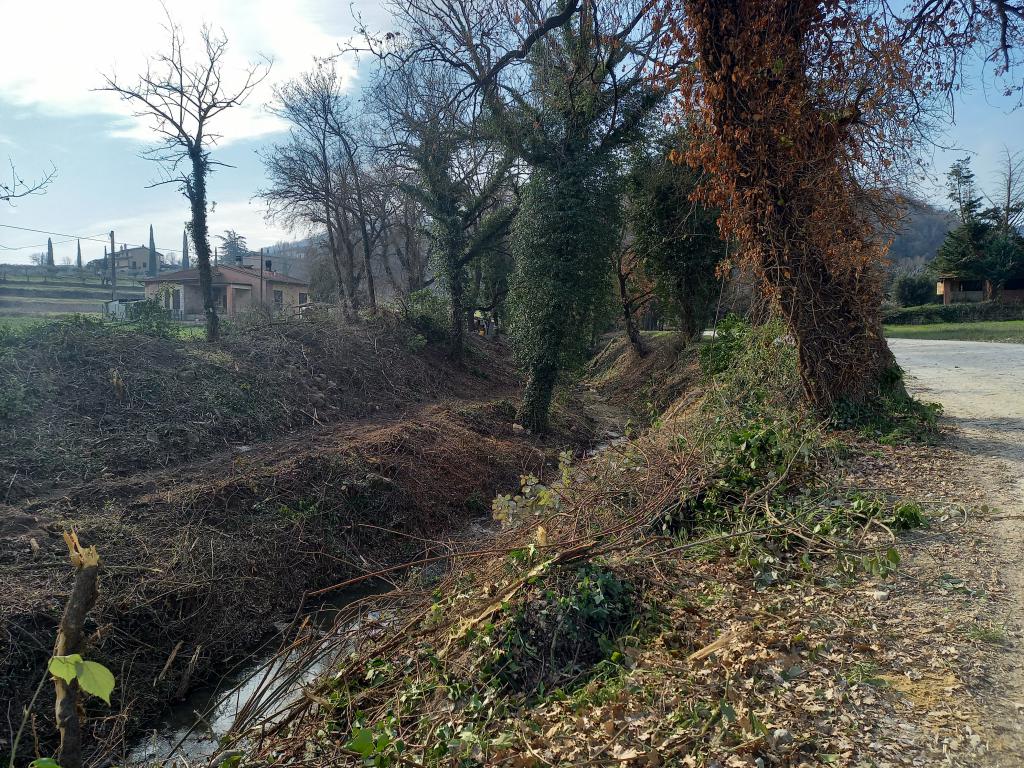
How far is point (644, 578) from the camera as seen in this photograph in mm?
4750

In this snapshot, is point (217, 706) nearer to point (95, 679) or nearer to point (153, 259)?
point (95, 679)

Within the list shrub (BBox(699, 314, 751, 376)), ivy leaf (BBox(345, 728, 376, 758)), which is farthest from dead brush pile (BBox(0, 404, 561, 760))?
shrub (BBox(699, 314, 751, 376))

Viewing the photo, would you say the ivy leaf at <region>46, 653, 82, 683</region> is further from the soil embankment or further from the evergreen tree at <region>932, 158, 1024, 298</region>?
the evergreen tree at <region>932, 158, 1024, 298</region>

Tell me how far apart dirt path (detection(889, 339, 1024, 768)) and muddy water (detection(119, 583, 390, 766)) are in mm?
4116

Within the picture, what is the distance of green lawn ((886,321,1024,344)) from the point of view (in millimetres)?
24480

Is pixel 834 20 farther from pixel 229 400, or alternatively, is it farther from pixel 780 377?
pixel 229 400

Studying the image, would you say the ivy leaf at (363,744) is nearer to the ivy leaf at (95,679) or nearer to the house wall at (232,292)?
the ivy leaf at (95,679)

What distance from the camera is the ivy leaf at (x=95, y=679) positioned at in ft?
6.47

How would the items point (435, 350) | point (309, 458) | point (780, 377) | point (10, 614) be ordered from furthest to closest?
point (435, 350) → point (309, 458) → point (780, 377) → point (10, 614)

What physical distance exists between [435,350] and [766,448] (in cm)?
1703

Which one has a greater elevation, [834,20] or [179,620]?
[834,20]

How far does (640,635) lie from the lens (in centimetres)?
429

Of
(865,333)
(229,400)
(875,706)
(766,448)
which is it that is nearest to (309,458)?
(229,400)

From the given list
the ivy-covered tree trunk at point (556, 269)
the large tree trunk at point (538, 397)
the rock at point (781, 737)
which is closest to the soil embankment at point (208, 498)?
the large tree trunk at point (538, 397)
